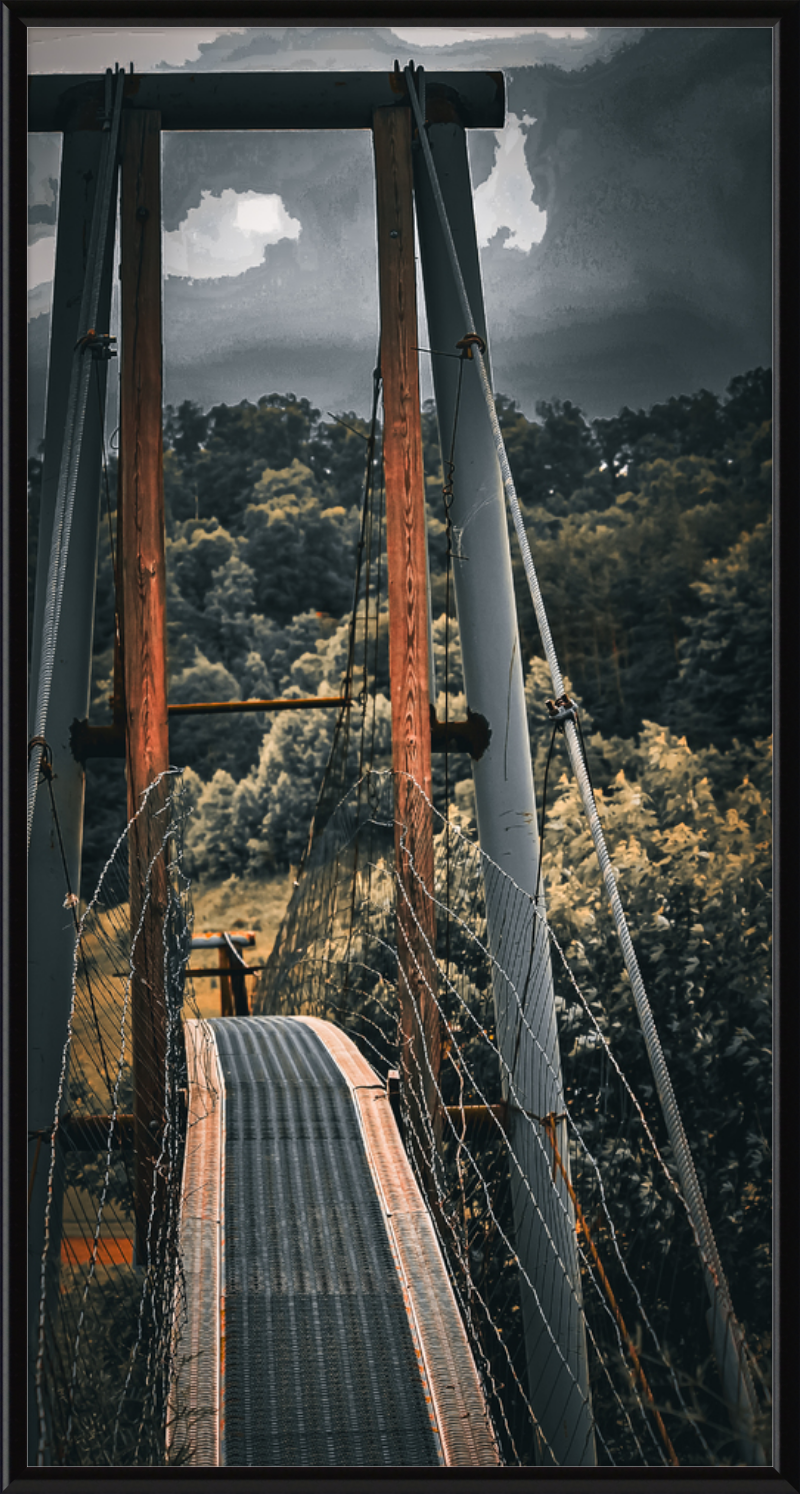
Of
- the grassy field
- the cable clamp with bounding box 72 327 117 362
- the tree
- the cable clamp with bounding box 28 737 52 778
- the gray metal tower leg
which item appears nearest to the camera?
the cable clamp with bounding box 28 737 52 778

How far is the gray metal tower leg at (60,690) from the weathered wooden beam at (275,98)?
108 millimetres

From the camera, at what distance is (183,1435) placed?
1.10 metres

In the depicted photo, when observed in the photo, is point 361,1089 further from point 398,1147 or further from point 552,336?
point 552,336

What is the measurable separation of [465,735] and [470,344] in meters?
0.70

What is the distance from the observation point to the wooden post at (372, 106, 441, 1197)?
1693 mm

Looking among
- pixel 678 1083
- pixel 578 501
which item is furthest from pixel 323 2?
pixel 578 501

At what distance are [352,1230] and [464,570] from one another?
120 cm

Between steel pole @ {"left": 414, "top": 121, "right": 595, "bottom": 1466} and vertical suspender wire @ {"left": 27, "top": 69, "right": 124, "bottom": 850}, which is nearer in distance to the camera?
vertical suspender wire @ {"left": 27, "top": 69, "right": 124, "bottom": 850}

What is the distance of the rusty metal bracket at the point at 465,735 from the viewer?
2.01 metres

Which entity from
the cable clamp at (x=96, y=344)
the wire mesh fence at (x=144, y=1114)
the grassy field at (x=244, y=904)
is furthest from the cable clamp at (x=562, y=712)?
the grassy field at (x=244, y=904)

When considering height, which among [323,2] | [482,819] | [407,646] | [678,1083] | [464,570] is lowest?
[678,1083]

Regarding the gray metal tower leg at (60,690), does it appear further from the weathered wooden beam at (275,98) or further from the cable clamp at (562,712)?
the cable clamp at (562,712)

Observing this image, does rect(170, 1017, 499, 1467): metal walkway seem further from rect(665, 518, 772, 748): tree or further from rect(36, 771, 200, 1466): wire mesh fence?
rect(665, 518, 772, 748): tree

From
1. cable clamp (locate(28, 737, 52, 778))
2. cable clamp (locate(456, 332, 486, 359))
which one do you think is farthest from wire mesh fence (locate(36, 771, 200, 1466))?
cable clamp (locate(456, 332, 486, 359))
